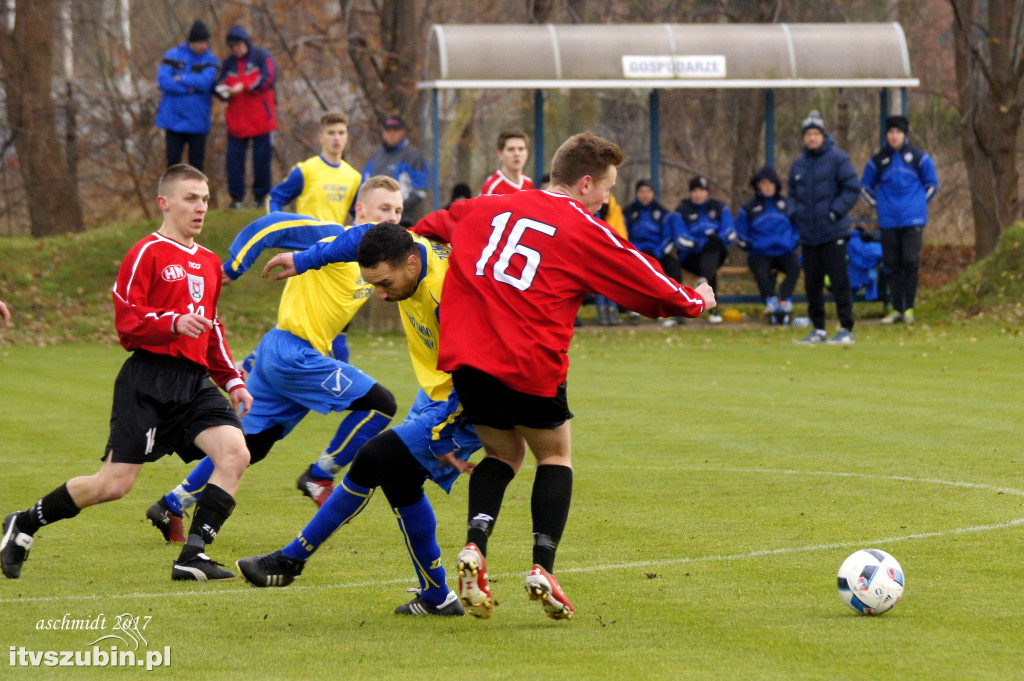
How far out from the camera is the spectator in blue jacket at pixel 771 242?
18234 millimetres

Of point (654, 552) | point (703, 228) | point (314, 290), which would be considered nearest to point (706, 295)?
point (654, 552)

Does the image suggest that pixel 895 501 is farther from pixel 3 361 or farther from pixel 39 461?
pixel 3 361

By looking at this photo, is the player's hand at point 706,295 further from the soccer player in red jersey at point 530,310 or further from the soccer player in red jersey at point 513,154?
the soccer player in red jersey at point 513,154

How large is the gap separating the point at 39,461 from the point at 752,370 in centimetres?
711

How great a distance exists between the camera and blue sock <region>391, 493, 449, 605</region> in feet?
17.5

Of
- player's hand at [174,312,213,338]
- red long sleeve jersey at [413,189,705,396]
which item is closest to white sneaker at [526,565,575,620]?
red long sleeve jersey at [413,189,705,396]

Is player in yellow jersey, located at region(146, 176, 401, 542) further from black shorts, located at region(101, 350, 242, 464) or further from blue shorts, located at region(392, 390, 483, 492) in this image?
blue shorts, located at region(392, 390, 483, 492)

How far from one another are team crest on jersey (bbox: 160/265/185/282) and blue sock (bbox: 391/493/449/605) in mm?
1554

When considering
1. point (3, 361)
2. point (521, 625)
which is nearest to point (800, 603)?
point (521, 625)

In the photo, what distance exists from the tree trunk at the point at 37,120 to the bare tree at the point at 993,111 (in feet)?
47.1

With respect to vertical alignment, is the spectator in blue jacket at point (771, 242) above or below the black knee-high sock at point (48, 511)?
below

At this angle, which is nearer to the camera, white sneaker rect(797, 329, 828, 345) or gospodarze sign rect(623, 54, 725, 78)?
white sneaker rect(797, 329, 828, 345)

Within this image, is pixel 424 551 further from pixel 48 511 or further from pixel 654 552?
pixel 48 511

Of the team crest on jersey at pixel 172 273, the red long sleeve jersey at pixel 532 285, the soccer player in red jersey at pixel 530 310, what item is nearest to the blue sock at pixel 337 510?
the soccer player in red jersey at pixel 530 310
